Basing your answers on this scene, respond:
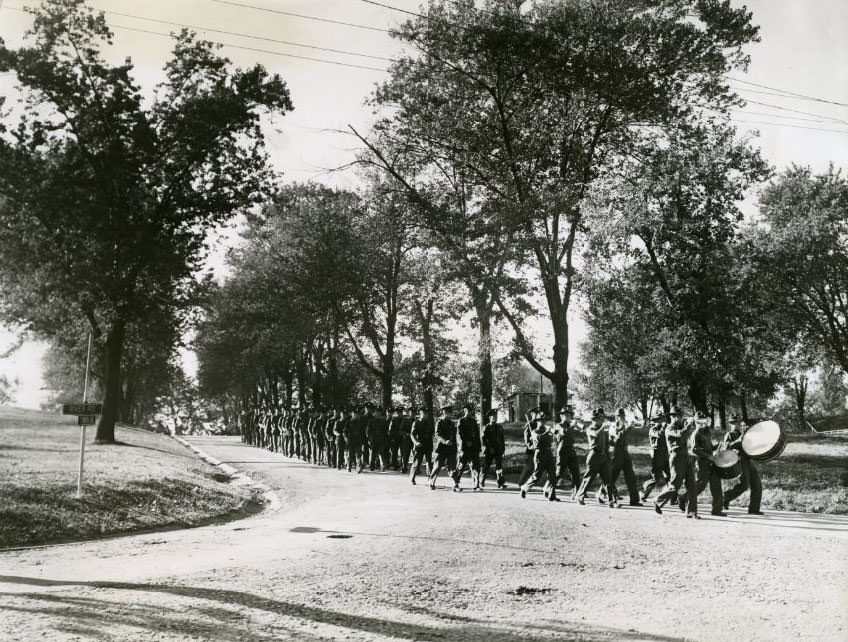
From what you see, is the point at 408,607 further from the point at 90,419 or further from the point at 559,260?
the point at 559,260

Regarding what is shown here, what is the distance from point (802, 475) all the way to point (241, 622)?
1513 cm

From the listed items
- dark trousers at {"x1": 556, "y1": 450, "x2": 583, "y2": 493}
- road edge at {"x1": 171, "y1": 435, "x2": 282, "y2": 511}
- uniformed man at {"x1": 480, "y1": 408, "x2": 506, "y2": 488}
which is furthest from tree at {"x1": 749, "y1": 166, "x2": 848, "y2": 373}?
road edge at {"x1": 171, "y1": 435, "x2": 282, "y2": 511}

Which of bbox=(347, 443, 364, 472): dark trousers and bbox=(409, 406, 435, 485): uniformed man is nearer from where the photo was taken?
bbox=(409, 406, 435, 485): uniformed man

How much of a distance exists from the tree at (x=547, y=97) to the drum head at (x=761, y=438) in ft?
29.9

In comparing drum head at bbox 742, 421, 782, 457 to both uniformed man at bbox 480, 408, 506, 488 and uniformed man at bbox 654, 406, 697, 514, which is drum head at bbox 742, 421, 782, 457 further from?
uniformed man at bbox 480, 408, 506, 488

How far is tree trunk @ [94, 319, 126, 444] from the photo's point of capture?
78.5 ft

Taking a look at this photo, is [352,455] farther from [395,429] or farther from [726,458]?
[726,458]

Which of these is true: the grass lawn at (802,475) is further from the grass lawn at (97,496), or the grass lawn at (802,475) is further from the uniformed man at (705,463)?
the grass lawn at (97,496)

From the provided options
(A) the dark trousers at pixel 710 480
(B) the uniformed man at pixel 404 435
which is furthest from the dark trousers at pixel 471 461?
(B) the uniformed man at pixel 404 435

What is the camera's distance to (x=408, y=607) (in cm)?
632

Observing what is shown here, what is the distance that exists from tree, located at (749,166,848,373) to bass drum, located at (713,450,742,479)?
16.7m

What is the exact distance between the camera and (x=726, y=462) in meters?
13.0

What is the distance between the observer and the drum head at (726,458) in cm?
1295

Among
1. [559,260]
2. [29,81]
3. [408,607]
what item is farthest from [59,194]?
[408,607]
